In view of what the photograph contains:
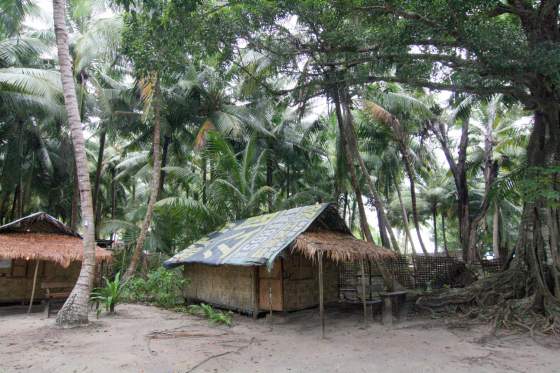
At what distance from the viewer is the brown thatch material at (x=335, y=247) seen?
8.70 metres

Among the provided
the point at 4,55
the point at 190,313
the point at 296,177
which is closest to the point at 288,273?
the point at 190,313

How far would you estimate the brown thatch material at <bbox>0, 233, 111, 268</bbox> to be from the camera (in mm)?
10969

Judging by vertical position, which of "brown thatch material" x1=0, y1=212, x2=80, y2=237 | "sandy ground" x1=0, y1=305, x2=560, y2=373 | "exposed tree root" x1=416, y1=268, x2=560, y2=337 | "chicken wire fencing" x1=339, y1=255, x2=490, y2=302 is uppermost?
"brown thatch material" x1=0, y1=212, x2=80, y2=237

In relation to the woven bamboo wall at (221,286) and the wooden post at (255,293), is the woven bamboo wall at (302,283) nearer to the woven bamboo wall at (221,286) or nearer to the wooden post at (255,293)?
the wooden post at (255,293)

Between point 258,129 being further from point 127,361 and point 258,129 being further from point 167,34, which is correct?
point 127,361

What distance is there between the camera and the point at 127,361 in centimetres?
662

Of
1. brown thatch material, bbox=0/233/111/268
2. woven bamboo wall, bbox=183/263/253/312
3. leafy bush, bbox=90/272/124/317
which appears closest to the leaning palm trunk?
leafy bush, bbox=90/272/124/317

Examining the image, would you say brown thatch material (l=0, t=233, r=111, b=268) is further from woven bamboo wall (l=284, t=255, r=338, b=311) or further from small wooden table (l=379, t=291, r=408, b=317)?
small wooden table (l=379, t=291, r=408, b=317)

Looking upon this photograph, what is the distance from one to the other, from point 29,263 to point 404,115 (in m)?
14.7

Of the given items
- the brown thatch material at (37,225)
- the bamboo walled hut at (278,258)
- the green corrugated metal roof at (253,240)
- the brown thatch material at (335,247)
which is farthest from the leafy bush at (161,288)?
the brown thatch material at (335,247)

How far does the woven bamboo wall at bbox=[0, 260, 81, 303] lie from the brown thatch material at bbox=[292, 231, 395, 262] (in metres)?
8.12

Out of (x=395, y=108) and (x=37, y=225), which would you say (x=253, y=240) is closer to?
(x=37, y=225)

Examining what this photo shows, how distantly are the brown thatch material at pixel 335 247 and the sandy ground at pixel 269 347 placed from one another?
1563 mm

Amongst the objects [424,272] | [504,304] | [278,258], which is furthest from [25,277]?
[504,304]
